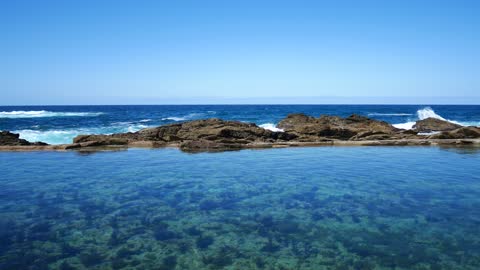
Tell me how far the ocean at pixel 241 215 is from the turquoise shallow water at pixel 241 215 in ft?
0.09

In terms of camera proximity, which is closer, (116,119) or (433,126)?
(433,126)

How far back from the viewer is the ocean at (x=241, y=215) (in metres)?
5.30

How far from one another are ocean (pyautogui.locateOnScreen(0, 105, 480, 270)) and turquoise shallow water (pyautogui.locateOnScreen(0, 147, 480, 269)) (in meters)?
0.03

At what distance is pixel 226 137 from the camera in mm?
19203

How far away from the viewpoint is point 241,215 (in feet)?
23.7

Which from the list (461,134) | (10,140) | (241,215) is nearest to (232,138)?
(10,140)

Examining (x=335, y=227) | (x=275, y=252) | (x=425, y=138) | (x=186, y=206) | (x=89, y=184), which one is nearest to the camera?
(x=275, y=252)

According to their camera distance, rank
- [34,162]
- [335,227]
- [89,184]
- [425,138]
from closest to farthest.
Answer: [335,227], [89,184], [34,162], [425,138]

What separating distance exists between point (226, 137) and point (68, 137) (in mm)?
14355

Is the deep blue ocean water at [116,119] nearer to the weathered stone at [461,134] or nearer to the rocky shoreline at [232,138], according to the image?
the rocky shoreline at [232,138]

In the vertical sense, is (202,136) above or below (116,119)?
above

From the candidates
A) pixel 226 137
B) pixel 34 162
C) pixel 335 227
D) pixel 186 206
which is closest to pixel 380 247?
pixel 335 227

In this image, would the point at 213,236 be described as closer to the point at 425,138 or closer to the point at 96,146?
the point at 96,146

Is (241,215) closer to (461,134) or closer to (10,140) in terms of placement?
(10,140)
